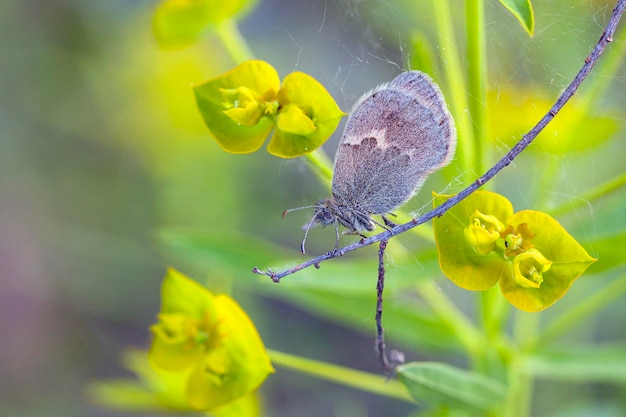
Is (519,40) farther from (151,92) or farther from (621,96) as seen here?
(151,92)

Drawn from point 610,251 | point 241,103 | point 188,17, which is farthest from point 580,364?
point 188,17

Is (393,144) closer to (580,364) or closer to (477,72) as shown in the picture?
(477,72)

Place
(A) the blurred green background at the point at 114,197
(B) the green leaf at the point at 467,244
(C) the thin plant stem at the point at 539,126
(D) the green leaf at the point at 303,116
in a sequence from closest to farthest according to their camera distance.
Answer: (C) the thin plant stem at the point at 539,126 → (B) the green leaf at the point at 467,244 → (D) the green leaf at the point at 303,116 → (A) the blurred green background at the point at 114,197

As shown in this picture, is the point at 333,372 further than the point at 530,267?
Yes

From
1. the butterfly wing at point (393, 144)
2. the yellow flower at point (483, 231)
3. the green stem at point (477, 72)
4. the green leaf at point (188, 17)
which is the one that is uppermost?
the green leaf at point (188, 17)

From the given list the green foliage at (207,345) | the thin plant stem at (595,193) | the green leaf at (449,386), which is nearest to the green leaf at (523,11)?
the thin plant stem at (595,193)

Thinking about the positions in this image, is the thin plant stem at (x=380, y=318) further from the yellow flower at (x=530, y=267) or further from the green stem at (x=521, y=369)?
the green stem at (x=521, y=369)

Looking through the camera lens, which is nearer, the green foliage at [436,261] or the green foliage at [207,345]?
the green foliage at [436,261]
